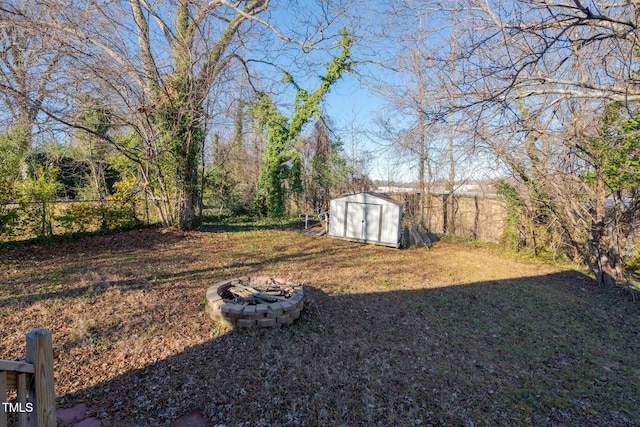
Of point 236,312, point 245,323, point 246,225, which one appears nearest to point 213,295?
point 236,312

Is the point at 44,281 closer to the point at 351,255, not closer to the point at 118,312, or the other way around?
the point at 118,312

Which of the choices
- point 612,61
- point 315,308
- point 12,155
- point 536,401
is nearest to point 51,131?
point 12,155

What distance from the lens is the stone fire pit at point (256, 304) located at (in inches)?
139

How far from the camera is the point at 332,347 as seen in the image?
3.39 m

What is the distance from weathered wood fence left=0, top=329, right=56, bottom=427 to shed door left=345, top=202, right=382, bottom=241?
8.63 meters

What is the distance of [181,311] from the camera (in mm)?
3930

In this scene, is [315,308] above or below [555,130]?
below

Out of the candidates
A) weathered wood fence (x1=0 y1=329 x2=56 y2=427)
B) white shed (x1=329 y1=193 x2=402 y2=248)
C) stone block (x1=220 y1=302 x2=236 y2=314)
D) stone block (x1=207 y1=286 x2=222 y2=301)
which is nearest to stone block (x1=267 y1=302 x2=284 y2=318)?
stone block (x1=220 y1=302 x2=236 y2=314)

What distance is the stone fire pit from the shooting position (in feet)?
11.6

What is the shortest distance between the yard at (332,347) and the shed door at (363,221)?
334cm

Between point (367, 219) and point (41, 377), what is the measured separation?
8.73m

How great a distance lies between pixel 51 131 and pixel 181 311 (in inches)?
231

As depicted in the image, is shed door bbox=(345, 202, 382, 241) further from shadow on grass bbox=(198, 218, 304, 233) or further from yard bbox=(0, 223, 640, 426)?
yard bbox=(0, 223, 640, 426)

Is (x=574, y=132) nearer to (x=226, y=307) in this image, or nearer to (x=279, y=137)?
(x=226, y=307)
